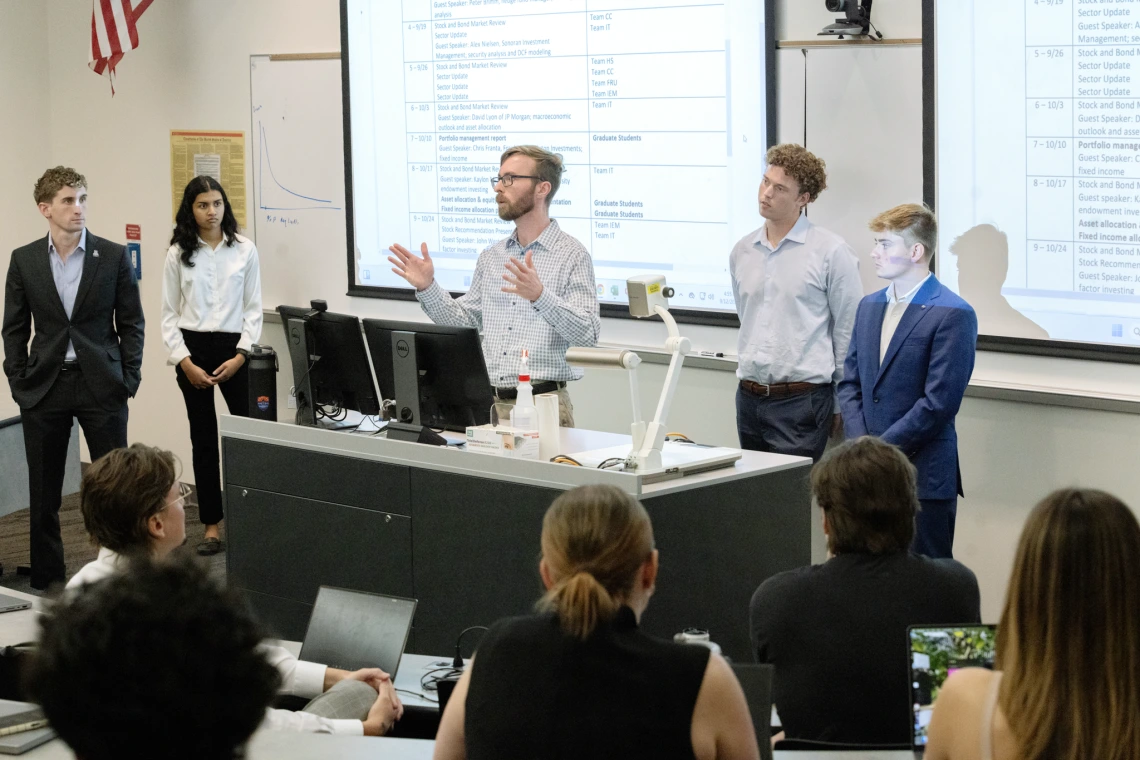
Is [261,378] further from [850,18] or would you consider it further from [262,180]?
[850,18]

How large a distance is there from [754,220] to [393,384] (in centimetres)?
160

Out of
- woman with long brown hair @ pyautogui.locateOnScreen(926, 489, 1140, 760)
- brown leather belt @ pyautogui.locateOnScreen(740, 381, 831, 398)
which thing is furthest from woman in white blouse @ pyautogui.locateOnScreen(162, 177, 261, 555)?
woman with long brown hair @ pyautogui.locateOnScreen(926, 489, 1140, 760)

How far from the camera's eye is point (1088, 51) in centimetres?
382

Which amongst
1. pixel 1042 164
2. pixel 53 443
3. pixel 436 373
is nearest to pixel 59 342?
pixel 53 443

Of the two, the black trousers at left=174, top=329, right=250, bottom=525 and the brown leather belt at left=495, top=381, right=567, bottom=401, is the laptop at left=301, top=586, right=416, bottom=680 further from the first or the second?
the black trousers at left=174, top=329, right=250, bottom=525

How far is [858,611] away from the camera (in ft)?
6.97

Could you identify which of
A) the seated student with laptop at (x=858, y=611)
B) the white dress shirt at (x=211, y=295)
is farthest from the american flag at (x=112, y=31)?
the seated student with laptop at (x=858, y=611)

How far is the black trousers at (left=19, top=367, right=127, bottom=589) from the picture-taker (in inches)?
194

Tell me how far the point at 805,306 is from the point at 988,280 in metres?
→ 0.60

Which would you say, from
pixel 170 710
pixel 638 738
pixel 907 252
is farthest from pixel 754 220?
pixel 170 710

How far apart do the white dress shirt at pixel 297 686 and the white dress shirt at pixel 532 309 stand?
1755mm

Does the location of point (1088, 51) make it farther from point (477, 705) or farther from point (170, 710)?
point (170, 710)

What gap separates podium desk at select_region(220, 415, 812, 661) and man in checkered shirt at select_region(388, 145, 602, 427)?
0.93ft

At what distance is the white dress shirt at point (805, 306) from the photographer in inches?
166
